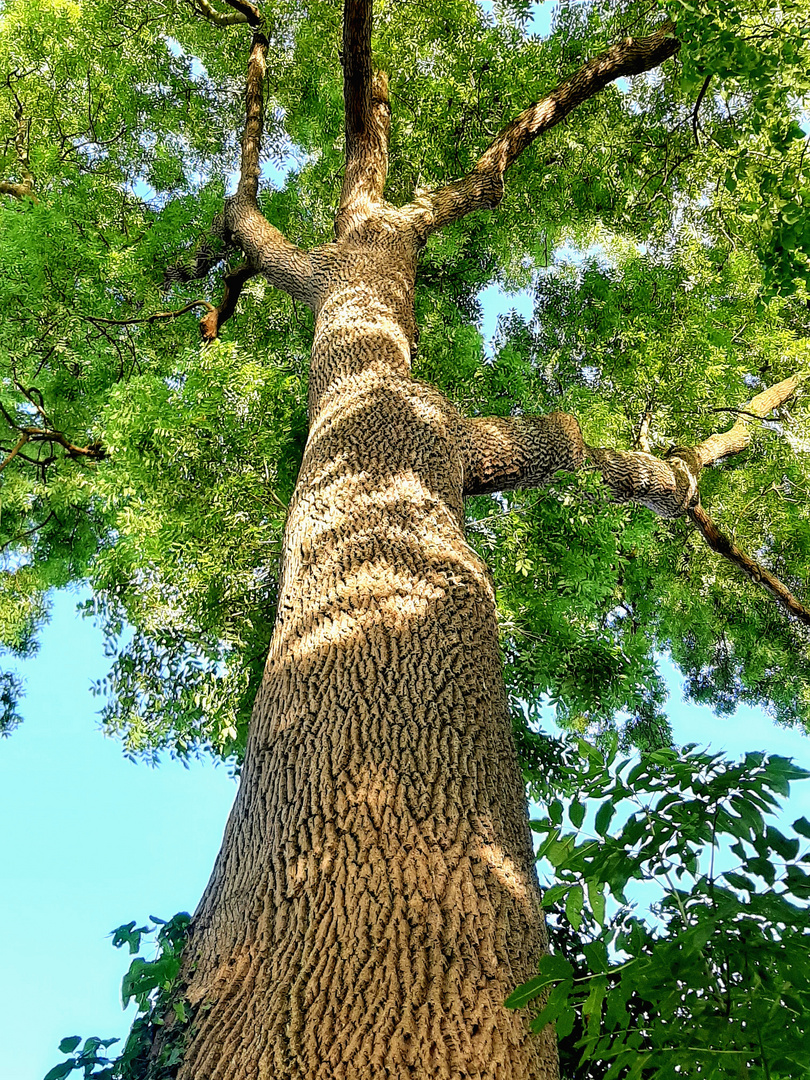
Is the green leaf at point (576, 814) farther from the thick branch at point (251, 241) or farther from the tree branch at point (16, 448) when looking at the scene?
the tree branch at point (16, 448)

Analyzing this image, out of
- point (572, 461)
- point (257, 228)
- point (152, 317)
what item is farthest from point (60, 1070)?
point (152, 317)

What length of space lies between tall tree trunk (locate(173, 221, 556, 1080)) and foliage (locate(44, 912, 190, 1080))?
2.2 inches

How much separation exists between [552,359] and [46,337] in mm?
6039

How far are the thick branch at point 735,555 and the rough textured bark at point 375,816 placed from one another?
3.34 metres

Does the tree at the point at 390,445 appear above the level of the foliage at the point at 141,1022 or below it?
above

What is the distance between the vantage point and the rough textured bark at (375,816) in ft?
4.83

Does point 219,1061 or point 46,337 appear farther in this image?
point 46,337

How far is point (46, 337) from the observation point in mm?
7426

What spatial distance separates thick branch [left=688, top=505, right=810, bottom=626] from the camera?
6.17 metres

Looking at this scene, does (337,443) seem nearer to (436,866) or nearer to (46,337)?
(436,866)

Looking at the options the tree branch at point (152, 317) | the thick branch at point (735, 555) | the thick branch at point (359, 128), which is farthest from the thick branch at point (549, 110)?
the thick branch at point (735, 555)

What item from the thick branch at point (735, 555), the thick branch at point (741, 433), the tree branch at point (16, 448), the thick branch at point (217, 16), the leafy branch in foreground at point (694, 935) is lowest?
the leafy branch in foreground at point (694, 935)

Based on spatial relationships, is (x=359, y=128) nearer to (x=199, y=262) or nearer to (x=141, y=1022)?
(x=199, y=262)

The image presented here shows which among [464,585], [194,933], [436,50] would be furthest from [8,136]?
[194,933]
